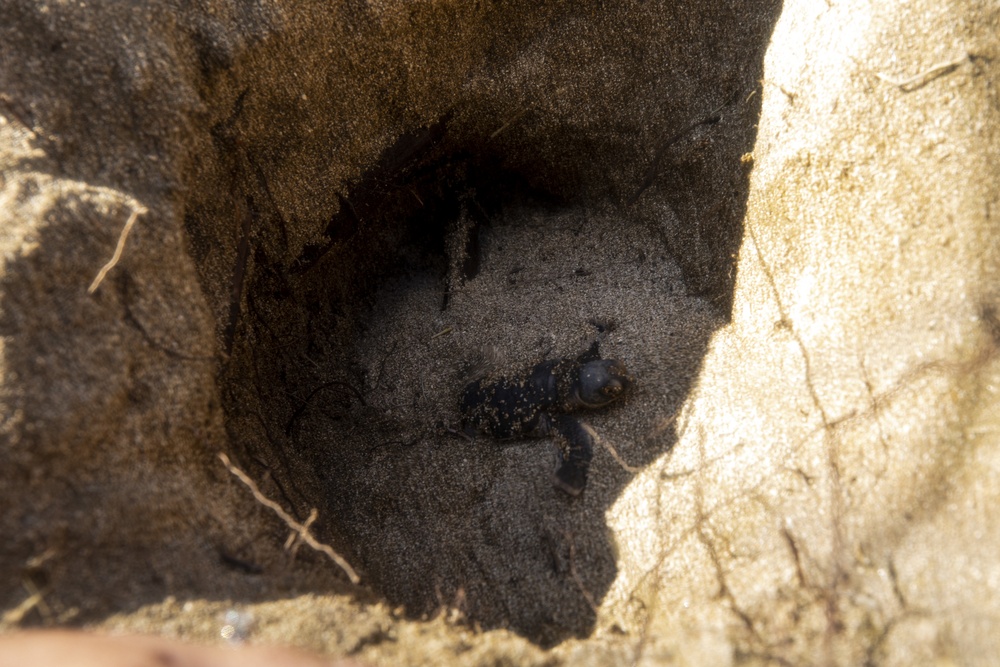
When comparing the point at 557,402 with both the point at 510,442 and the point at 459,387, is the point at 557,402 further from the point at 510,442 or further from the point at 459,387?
the point at 459,387

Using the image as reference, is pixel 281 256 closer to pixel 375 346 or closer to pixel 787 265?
pixel 375 346

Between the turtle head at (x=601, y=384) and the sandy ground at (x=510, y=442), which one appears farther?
the turtle head at (x=601, y=384)

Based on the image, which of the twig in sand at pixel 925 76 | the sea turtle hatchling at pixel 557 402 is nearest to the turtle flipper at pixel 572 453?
the sea turtle hatchling at pixel 557 402

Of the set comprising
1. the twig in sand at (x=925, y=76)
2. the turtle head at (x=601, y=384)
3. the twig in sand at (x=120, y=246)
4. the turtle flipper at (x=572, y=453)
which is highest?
the twig in sand at (x=925, y=76)

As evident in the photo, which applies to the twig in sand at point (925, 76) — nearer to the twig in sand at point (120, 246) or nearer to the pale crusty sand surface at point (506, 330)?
the pale crusty sand surface at point (506, 330)

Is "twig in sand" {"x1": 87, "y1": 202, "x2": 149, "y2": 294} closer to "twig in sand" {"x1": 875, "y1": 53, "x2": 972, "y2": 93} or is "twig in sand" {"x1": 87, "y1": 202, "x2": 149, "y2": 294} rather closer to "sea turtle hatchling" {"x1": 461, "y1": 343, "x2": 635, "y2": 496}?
"sea turtle hatchling" {"x1": 461, "y1": 343, "x2": 635, "y2": 496}

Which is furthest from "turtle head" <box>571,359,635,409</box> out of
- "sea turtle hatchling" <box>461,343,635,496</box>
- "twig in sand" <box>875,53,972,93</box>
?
"twig in sand" <box>875,53,972,93</box>

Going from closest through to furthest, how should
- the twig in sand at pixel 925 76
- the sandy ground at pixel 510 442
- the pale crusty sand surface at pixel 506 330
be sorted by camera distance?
the pale crusty sand surface at pixel 506 330
the twig in sand at pixel 925 76
the sandy ground at pixel 510 442

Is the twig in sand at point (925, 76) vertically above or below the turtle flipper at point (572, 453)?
above
